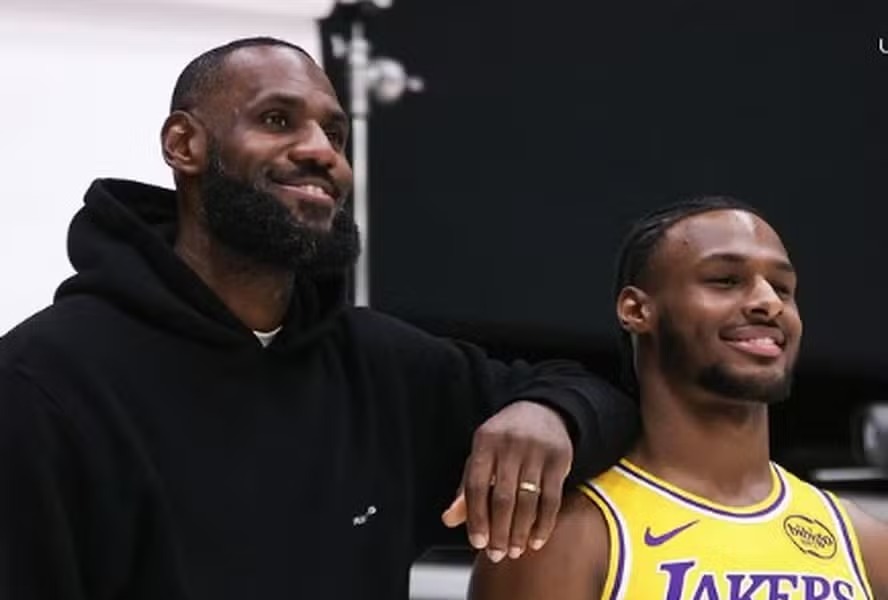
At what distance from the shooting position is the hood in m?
1.31

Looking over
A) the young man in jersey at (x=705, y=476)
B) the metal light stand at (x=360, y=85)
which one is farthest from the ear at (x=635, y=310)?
the metal light stand at (x=360, y=85)

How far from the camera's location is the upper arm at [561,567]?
143cm

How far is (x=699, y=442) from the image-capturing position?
5.09 feet

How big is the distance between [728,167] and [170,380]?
1.74 metres

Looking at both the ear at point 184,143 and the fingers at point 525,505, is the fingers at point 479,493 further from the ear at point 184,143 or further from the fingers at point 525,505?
the ear at point 184,143

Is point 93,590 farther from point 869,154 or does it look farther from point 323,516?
point 869,154

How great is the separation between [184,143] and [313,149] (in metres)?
0.14

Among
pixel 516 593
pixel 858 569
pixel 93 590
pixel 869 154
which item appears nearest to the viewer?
pixel 93 590

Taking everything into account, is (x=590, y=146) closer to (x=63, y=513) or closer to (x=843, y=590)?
(x=843, y=590)

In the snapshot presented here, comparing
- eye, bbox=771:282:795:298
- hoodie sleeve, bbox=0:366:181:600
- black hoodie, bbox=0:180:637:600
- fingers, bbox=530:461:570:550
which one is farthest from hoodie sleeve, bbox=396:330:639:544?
hoodie sleeve, bbox=0:366:181:600

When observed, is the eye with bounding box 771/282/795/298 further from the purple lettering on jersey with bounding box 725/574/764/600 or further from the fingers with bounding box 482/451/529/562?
the fingers with bounding box 482/451/529/562

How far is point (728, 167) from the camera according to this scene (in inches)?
110

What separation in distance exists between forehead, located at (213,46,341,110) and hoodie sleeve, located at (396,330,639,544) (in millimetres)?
292

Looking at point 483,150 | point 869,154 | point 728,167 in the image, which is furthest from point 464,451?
point 869,154
